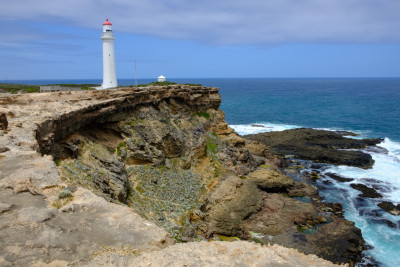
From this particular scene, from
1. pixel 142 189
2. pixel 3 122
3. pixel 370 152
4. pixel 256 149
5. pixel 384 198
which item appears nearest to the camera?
pixel 3 122

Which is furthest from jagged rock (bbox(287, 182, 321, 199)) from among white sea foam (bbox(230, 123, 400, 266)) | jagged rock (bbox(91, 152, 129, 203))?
jagged rock (bbox(91, 152, 129, 203))

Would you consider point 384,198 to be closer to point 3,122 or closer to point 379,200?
point 379,200

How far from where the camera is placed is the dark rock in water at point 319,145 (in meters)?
50.3

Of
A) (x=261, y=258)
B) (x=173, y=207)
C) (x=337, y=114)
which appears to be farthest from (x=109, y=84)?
(x=337, y=114)

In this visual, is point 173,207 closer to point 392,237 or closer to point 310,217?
point 310,217

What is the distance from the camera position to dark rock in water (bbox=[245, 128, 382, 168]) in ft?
165

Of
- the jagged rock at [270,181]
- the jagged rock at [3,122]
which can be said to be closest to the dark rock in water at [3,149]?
the jagged rock at [3,122]

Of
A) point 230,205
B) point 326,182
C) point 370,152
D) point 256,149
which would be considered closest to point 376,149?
point 370,152

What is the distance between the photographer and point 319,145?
2331 inches

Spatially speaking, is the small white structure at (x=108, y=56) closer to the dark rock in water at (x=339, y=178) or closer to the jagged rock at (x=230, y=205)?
the jagged rock at (x=230, y=205)

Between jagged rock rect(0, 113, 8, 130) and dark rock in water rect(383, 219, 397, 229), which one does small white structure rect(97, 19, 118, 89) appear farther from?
dark rock in water rect(383, 219, 397, 229)

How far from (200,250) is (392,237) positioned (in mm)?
28843

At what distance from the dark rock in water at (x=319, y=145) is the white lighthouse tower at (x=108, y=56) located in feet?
104

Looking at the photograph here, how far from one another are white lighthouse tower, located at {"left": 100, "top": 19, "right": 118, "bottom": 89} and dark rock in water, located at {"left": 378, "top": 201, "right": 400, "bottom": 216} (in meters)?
42.0
